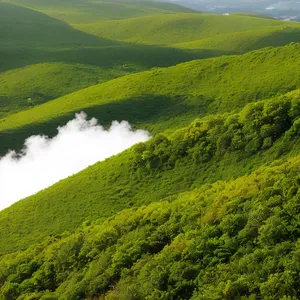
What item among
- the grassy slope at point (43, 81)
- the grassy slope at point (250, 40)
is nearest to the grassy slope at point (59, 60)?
the grassy slope at point (43, 81)

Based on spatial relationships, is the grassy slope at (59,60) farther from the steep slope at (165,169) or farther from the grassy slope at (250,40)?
the steep slope at (165,169)

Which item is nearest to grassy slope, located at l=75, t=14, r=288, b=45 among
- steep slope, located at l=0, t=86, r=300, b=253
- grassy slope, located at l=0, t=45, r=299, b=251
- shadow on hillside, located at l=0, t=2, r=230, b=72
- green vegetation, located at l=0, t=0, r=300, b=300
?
shadow on hillside, located at l=0, t=2, r=230, b=72

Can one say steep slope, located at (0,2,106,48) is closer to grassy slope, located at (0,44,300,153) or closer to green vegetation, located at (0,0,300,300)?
green vegetation, located at (0,0,300,300)

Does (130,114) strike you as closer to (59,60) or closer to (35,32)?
(59,60)

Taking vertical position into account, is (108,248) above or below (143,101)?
below

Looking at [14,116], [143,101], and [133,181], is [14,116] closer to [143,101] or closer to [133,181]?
[143,101]

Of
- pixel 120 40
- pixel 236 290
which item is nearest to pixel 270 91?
pixel 236 290
